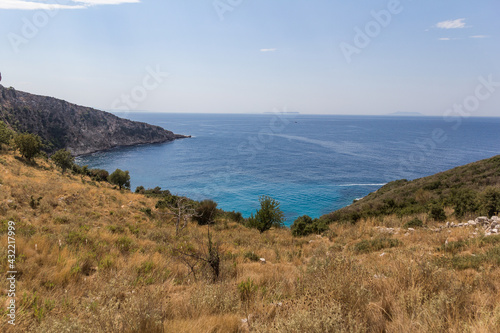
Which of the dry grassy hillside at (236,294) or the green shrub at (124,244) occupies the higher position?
the dry grassy hillside at (236,294)

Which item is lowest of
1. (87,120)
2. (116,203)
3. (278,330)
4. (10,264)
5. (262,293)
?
(116,203)

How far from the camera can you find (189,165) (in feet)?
225

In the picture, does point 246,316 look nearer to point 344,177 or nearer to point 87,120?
point 344,177

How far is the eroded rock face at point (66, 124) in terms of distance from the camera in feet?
263

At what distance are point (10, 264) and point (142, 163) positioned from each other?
7560cm

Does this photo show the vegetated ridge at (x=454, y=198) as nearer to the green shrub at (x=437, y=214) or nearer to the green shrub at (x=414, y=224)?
the green shrub at (x=437, y=214)

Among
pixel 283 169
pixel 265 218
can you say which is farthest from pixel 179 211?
pixel 283 169

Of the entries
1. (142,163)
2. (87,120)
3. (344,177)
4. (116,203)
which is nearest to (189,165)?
(142,163)

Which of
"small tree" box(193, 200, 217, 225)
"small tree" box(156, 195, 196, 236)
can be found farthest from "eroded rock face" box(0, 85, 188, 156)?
"small tree" box(193, 200, 217, 225)

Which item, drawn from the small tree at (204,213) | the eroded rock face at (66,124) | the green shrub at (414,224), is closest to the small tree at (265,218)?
the small tree at (204,213)

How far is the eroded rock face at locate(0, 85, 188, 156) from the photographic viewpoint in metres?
80.2
